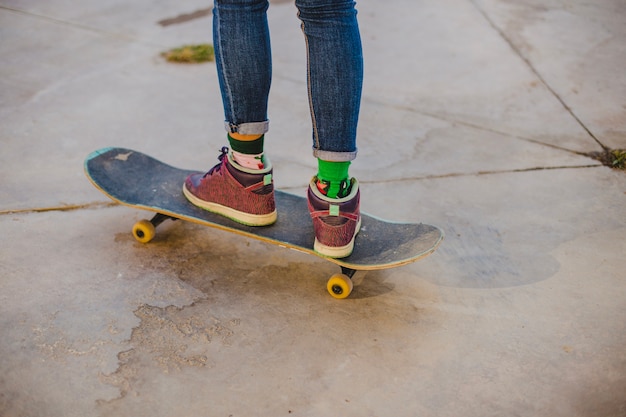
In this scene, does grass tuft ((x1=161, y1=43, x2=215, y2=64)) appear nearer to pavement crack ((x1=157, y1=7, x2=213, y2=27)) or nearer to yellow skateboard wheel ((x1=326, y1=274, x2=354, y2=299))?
pavement crack ((x1=157, y1=7, x2=213, y2=27))

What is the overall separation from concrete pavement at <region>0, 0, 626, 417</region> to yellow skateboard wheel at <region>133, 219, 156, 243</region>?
36 mm

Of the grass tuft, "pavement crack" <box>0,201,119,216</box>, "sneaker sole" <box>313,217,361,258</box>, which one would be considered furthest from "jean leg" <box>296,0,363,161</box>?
the grass tuft

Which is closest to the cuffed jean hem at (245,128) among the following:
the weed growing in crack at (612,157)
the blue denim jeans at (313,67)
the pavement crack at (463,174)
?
the blue denim jeans at (313,67)

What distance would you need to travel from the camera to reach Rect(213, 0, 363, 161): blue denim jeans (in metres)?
1.60

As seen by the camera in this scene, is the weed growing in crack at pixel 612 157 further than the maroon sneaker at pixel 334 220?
Yes

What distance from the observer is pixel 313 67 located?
1640mm

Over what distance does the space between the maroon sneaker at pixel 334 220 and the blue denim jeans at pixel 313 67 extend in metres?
0.13

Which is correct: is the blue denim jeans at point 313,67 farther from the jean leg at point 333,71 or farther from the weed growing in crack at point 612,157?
the weed growing in crack at point 612,157

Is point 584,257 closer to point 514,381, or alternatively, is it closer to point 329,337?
point 514,381

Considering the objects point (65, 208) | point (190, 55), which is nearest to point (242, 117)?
point (65, 208)

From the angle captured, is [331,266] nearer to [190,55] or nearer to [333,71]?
[333,71]

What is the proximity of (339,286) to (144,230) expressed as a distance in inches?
27.2

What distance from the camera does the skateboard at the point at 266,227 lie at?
1.82 metres

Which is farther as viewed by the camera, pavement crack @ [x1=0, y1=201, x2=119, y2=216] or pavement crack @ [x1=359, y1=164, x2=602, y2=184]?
pavement crack @ [x1=359, y1=164, x2=602, y2=184]
